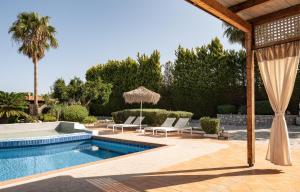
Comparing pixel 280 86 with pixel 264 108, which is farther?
pixel 264 108

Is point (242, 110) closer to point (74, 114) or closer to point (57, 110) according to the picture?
point (74, 114)

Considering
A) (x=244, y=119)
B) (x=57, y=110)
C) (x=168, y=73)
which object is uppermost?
(x=168, y=73)

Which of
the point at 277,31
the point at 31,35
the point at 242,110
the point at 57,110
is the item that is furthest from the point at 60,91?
the point at 277,31

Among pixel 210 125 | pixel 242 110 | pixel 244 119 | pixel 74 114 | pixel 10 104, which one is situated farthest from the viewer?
pixel 74 114

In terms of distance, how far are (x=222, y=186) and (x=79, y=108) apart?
15.7 m

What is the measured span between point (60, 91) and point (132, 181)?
17.7 meters

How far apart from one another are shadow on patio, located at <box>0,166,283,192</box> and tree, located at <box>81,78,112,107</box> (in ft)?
56.3

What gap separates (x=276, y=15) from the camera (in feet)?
18.4

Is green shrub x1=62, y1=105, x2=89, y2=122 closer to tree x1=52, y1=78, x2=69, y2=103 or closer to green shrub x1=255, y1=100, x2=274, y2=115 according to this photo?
tree x1=52, y1=78, x2=69, y2=103

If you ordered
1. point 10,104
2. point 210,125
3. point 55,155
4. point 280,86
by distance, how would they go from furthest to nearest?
point 10,104
point 210,125
point 55,155
point 280,86

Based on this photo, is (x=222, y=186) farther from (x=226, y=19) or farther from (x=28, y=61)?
(x=28, y=61)

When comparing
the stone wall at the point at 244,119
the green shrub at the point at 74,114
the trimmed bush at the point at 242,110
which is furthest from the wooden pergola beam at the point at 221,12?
the green shrub at the point at 74,114

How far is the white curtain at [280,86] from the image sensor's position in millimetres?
5395

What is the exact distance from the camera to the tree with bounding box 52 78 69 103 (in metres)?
21.0
